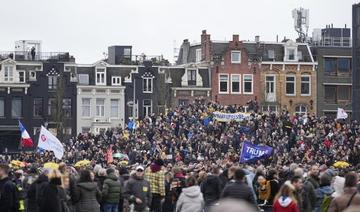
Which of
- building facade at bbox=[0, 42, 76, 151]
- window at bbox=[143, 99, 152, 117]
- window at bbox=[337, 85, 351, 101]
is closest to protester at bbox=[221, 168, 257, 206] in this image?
building facade at bbox=[0, 42, 76, 151]

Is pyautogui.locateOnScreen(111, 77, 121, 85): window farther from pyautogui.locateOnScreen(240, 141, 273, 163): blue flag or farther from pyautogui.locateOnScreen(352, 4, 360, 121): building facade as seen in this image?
pyautogui.locateOnScreen(240, 141, 273, 163): blue flag

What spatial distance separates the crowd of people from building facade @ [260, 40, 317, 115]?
31.2 m

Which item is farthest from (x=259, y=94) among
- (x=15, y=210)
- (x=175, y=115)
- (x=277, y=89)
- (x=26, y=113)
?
(x=15, y=210)

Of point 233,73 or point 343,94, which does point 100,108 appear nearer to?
point 233,73

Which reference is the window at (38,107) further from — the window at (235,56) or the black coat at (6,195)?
the black coat at (6,195)

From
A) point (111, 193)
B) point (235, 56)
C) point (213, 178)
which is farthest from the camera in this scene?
point (235, 56)

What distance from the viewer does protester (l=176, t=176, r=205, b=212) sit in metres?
25.6

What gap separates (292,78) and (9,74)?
2117 cm

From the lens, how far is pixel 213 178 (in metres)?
28.0

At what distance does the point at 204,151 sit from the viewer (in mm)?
62250

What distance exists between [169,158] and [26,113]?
3587 cm

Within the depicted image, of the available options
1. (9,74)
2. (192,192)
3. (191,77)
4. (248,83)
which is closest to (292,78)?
(248,83)

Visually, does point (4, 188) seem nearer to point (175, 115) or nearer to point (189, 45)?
point (175, 115)

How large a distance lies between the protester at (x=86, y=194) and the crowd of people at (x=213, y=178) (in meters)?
0.02
